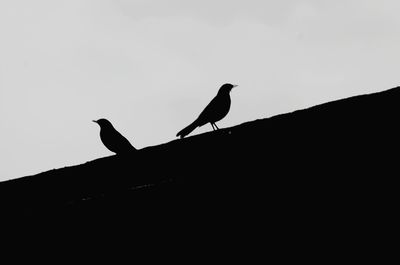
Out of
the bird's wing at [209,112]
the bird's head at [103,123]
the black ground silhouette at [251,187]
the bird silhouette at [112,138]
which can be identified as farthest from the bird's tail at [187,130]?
the black ground silhouette at [251,187]

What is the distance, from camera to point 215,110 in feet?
24.7

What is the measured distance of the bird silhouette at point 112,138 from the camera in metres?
7.59

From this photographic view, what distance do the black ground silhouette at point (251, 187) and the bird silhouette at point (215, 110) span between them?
4.05 m

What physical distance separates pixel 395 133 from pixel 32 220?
176 cm

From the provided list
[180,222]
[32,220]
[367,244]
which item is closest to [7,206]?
[32,220]

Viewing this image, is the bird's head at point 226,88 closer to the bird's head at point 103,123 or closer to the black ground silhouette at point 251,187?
the bird's head at point 103,123

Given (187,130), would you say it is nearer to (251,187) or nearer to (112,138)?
(112,138)

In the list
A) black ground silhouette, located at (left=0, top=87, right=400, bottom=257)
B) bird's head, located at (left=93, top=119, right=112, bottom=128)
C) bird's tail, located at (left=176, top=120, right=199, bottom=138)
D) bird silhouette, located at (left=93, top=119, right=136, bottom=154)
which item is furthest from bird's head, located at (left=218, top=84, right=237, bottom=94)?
black ground silhouette, located at (left=0, top=87, right=400, bottom=257)

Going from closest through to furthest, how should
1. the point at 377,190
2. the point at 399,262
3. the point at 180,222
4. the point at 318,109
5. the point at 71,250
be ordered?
the point at 399,262 → the point at 377,190 → the point at 318,109 → the point at 180,222 → the point at 71,250

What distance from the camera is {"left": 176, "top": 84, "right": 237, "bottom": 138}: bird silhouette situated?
7265 millimetres

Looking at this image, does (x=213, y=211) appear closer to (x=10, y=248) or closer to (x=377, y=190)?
(x=377, y=190)

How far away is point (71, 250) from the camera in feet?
10.5

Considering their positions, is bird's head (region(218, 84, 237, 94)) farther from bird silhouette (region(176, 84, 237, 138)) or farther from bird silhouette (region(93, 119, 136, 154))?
bird silhouette (region(93, 119, 136, 154))

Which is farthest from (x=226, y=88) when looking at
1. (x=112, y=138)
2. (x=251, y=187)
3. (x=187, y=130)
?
(x=251, y=187)
